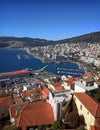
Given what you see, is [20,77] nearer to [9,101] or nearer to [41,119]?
[9,101]

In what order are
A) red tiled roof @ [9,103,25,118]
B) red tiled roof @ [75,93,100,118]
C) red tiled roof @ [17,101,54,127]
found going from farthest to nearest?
red tiled roof @ [9,103,25,118] → red tiled roof @ [17,101,54,127] → red tiled roof @ [75,93,100,118]

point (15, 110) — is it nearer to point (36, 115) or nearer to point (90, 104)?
point (36, 115)

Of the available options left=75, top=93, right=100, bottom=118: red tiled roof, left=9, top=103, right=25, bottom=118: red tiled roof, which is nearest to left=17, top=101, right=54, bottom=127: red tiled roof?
left=9, top=103, right=25, bottom=118: red tiled roof

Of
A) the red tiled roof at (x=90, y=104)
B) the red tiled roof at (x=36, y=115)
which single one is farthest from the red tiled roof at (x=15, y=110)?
the red tiled roof at (x=90, y=104)

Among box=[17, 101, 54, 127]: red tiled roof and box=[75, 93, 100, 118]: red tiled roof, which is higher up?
box=[75, 93, 100, 118]: red tiled roof

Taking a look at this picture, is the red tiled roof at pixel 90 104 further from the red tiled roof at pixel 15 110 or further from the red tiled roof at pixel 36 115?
the red tiled roof at pixel 15 110

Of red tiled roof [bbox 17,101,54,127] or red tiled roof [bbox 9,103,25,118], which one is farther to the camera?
red tiled roof [bbox 9,103,25,118]

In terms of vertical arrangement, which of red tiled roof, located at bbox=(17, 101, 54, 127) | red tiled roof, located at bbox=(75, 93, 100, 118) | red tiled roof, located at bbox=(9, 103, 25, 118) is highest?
red tiled roof, located at bbox=(75, 93, 100, 118)

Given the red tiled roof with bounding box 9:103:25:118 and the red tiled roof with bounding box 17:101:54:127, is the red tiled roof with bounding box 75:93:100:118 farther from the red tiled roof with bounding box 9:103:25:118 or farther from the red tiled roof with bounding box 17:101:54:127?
the red tiled roof with bounding box 9:103:25:118

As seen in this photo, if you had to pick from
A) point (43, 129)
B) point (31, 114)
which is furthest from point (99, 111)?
point (31, 114)
